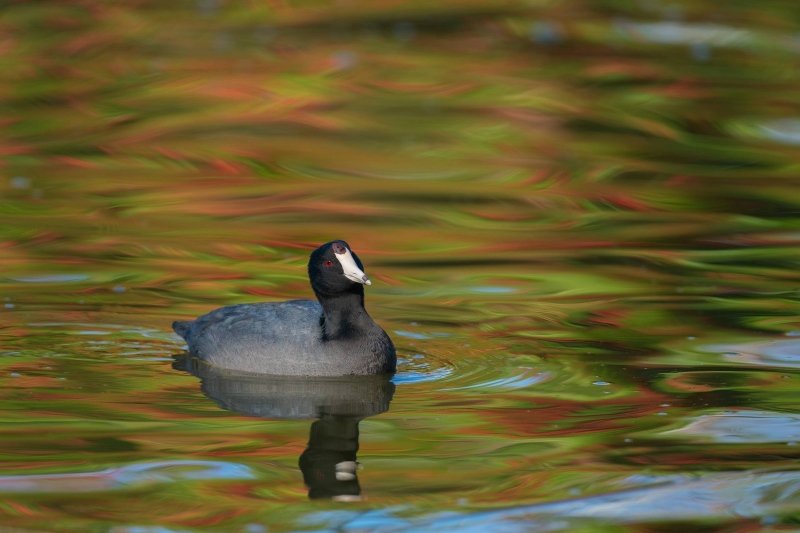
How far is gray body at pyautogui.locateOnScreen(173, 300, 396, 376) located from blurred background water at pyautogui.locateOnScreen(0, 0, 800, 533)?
195 millimetres

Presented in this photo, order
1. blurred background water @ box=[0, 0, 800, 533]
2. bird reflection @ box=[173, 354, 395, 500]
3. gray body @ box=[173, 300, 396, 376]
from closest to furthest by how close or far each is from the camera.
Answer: blurred background water @ box=[0, 0, 800, 533], bird reflection @ box=[173, 354, 395, 500], gray body @ box=[173, 300, 396, 376]

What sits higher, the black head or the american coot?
the black head

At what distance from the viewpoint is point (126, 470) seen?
22.0ft

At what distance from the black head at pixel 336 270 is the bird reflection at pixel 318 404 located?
54 centimetres

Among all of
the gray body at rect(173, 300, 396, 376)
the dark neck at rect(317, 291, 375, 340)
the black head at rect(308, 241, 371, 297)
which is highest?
the black head at rect(308, 241, 371, 297)

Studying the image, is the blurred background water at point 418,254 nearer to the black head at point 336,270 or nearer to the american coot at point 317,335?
the american coot at point 317,335

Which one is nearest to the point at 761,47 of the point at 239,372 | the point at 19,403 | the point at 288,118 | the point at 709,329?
the point at 288,118

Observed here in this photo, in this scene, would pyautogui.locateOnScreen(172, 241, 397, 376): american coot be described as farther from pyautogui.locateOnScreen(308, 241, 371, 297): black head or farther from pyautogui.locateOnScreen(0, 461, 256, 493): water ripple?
pyautogui.locateOnScreen(0, 461, 256, 493): water ripple

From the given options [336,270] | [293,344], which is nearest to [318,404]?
[293,344]

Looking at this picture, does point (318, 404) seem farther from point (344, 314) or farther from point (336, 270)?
point (336, 270)

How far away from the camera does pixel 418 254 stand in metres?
11.1

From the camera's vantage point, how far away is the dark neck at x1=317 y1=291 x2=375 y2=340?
27.7 ft

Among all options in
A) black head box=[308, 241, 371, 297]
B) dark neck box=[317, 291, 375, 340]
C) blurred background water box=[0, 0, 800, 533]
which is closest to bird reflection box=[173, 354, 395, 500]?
blurred background water box=[0, 0, 800, 533]

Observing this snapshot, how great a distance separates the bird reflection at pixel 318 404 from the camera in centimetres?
Answer: 675
